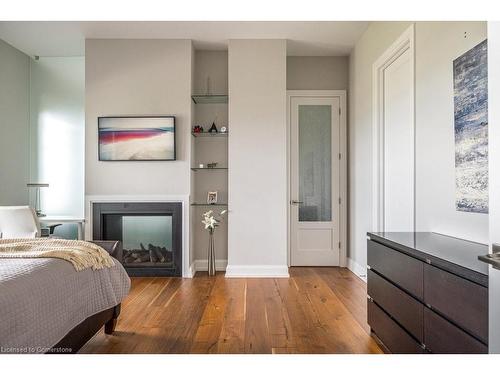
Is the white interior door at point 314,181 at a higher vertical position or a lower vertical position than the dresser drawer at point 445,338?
higher

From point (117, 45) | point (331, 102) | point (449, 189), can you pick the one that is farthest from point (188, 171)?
point (449, 189)

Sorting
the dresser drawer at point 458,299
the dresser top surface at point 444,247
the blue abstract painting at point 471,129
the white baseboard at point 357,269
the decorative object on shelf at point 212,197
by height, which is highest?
the blue abstract painting at point 471,129

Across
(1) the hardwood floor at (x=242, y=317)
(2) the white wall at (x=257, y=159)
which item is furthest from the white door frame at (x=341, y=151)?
(1) the hardwood floor at (x=242, y=317)

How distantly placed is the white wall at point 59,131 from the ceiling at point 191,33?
1.16ft

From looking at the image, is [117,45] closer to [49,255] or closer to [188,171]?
[188,171]

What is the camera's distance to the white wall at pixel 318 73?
5.01 m

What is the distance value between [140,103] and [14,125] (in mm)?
1758

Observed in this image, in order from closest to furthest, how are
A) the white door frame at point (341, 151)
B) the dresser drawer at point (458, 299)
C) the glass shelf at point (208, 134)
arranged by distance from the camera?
the dresser drawer at point (458, 299) → the glass shelf at point (208, 134) → the white door frame at point (341, 151)

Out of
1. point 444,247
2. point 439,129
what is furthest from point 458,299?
point 439,129

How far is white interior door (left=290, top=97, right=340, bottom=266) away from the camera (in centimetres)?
498

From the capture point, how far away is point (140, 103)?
4.48m

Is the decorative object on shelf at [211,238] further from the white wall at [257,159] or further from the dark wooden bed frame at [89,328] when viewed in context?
the dark wooden bed frame at [89,328]

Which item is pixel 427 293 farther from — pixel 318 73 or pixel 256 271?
pixel 318 73

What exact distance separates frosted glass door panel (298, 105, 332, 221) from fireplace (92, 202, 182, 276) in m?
1.70
